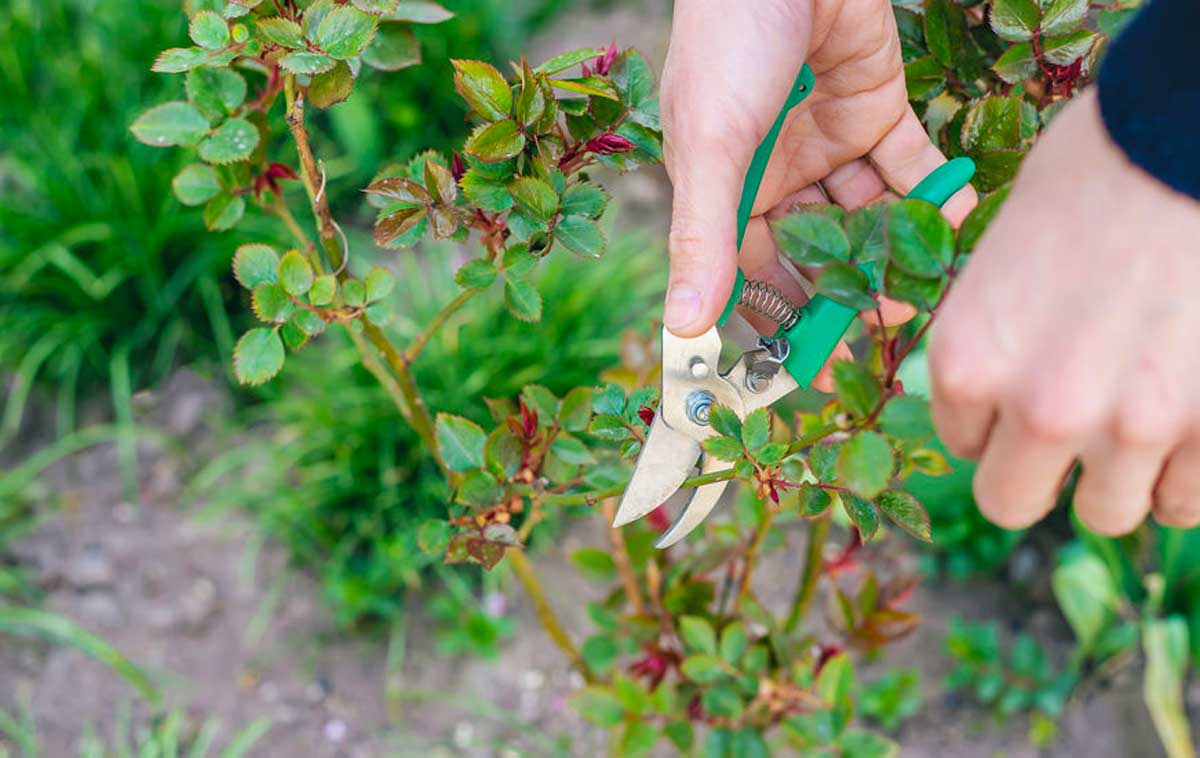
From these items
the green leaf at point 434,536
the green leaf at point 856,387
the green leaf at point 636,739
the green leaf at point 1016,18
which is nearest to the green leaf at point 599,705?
the green leaf at point 636,739

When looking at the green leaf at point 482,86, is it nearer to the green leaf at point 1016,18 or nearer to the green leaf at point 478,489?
the green leaf at point 478,489

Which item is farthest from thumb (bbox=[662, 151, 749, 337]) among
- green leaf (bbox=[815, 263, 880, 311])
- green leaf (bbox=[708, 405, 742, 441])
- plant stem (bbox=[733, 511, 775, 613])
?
→ plant stem (bbox=[733, 511, 775, 613])

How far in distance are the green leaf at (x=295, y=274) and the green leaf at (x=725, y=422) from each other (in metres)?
0.43

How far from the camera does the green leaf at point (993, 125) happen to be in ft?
3.42

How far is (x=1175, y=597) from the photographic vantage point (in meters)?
2.01

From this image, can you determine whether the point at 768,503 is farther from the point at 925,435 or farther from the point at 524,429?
the point at 925,435

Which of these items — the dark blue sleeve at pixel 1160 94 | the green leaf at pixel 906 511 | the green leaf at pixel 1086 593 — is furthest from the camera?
the green leaf at pixel 1086 593

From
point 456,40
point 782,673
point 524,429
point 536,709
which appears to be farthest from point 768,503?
point 456,40

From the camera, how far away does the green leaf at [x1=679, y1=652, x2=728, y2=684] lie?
133 cm

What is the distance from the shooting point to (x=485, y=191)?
100 cm

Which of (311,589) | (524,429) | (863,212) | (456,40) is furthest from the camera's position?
(456,40)

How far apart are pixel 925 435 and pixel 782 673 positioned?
0.76m

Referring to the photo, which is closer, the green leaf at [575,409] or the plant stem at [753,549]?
the green leaf at [575,409]

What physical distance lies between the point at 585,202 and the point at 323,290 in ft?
0.92
